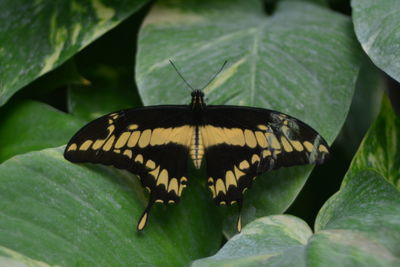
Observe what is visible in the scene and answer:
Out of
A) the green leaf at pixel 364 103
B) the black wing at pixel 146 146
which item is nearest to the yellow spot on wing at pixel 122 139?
the black wing at pixel 146 146

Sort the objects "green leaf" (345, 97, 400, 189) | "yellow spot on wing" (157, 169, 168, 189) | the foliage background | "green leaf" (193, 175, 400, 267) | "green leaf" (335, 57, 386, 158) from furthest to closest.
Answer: "green leaf" (335, 57, 386, 158), "green leaf" (345, 97, 400, 189), "yellow spot on wing" (157, 169, 168, 189), the foliage background, "green leaf" (193, 175, 400, 267)

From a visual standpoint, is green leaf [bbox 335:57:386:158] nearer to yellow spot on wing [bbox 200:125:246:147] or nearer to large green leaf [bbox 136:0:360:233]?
large green leaf [bbox 136:0:360:233]

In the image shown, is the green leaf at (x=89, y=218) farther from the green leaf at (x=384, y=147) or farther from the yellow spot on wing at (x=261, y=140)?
the green leaf at (x=384, y=147)

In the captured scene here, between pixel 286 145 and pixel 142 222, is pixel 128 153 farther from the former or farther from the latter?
pixel 286 145

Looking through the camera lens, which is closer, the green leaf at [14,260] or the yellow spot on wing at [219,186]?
the green leaf at [14,260]

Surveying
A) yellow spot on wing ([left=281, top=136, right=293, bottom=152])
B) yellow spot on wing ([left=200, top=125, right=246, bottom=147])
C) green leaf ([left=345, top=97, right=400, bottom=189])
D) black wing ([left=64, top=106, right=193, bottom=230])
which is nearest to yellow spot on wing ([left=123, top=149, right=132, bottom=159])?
black wing ([left=64, top=106, right=193, bottom=230])

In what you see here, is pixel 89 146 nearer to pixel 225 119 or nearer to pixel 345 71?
pixel 225 119

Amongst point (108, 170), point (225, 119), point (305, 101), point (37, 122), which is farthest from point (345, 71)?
point (37, 122)

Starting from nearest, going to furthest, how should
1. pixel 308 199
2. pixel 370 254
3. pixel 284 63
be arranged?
pixel 370 254, pixel 284 63, pixel 308 199
